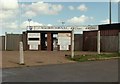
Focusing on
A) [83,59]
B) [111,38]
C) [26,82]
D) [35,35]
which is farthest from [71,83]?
[35,35]

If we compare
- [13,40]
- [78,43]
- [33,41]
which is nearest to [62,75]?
[33,41]

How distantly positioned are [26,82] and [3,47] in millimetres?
37353

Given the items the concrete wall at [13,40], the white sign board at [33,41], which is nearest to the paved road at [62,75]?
the white sign board at [33,41]

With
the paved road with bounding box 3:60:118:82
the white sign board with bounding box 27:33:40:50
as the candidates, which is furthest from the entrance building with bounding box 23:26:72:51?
the paved road with bounding box 3:60:118:82

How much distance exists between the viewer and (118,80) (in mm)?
13336

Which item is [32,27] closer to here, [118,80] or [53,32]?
[53,32]

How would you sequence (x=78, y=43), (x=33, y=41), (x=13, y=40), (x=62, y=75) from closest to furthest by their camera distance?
(x=62, y=75)
(x=33, y=41)
(x=78, y=43)
(x=13, y=40)

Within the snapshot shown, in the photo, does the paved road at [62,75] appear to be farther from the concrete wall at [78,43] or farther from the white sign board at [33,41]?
the concrete wall at [78,43]

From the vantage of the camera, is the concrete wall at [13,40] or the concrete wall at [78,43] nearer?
the concrete wall at [78,43]

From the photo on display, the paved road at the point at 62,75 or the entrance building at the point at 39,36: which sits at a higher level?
the entrance building at the point at 39,36

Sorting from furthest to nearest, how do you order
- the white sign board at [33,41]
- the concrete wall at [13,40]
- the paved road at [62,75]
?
the concrete wall at [13,40], the white sign board at [33,41], the paved road at [62,75]

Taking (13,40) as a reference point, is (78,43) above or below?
below

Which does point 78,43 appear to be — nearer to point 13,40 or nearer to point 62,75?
point 13,40

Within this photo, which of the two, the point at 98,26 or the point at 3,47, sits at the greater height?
the point at 98,26
